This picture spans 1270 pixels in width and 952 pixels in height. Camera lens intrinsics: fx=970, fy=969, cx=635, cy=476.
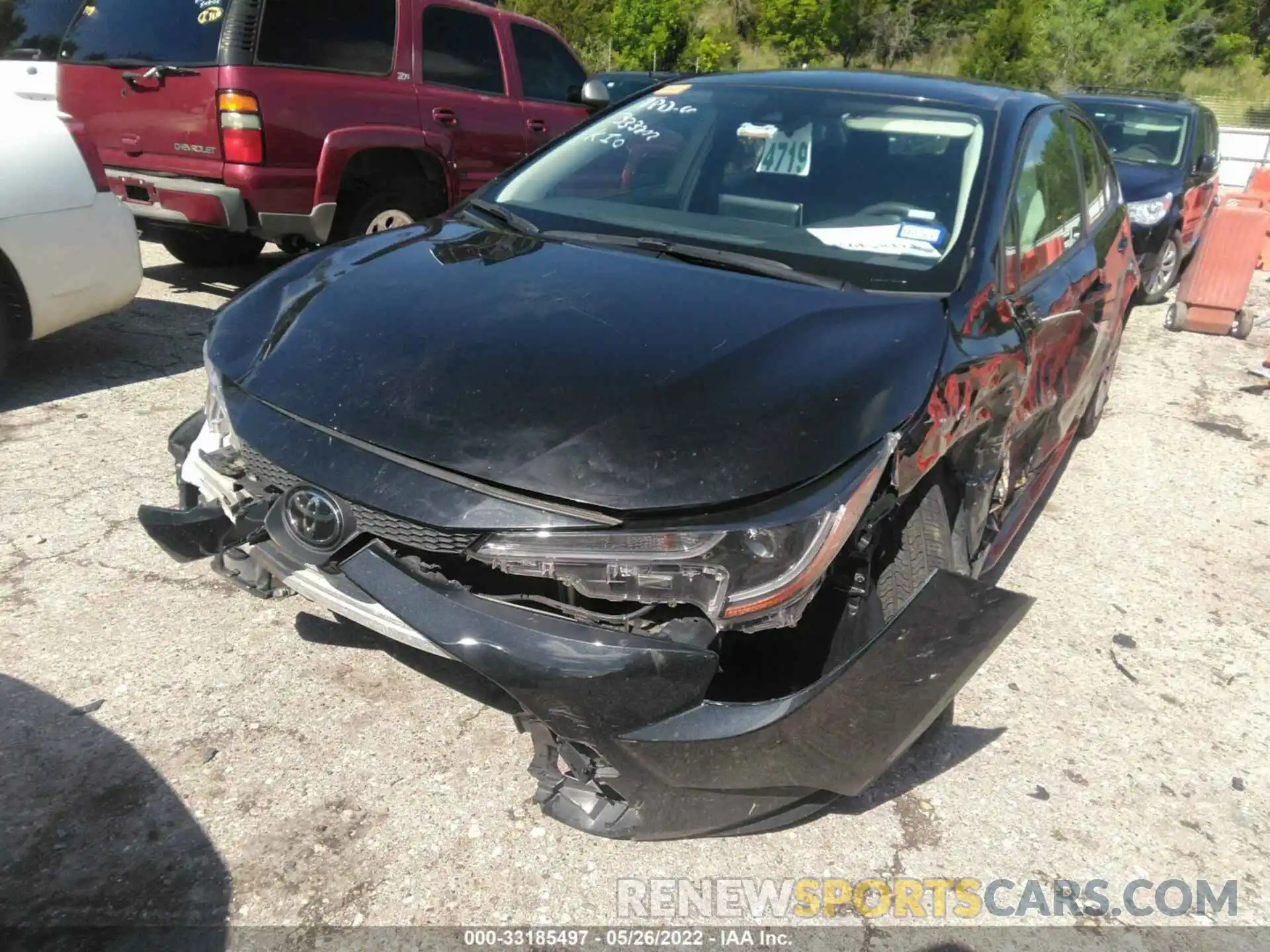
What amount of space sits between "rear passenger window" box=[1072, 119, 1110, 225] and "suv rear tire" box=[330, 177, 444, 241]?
3763 millimetres

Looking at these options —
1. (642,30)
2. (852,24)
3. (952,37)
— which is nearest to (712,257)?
(642,30)

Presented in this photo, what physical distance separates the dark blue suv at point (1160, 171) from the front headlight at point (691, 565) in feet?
24.9

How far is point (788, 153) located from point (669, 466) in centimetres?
172

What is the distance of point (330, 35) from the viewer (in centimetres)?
569

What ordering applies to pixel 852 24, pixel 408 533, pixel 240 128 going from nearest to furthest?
pixel 408 533
pixel 240 128
pixel 852 24

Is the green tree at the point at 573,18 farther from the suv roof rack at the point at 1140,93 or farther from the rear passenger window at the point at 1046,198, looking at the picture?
the rear passenger window at the point at 1046,198

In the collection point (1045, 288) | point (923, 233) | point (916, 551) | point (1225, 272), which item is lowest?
point (1225, 272)

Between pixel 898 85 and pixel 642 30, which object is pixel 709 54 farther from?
pixel 898 85

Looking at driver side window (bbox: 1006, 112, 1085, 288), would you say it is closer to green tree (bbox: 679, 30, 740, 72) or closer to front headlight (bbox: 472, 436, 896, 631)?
front headlight (bbox: 472, 436, 896, 631)

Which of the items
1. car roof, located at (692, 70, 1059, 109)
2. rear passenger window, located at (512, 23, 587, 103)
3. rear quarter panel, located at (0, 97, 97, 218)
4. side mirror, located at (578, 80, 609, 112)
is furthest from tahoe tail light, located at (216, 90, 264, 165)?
car roof, located at (692, 70, 1059, 109)

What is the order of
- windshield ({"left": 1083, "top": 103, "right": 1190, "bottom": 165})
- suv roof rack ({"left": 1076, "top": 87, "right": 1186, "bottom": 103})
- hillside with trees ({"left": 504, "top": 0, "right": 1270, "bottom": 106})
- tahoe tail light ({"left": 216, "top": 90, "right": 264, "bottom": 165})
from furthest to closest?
hillside with trees ({"left": 504, "top": 0, "right": 1270, "bottom": 106}) < suv roof rack ({"left": 1076, "top": 87, "right": 1186, "bottom": 103}) < windshield ({"left": 1083, "top": 103, "right": 1190, "bottom": 165}) < tahoe tail light ({"left": 216, "top": 90, "right": 264, "bottom": 165})

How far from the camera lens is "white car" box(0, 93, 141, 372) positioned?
410 centimetres

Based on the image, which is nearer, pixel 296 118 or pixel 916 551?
pixel 916 551

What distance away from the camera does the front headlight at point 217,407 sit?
2260mm
